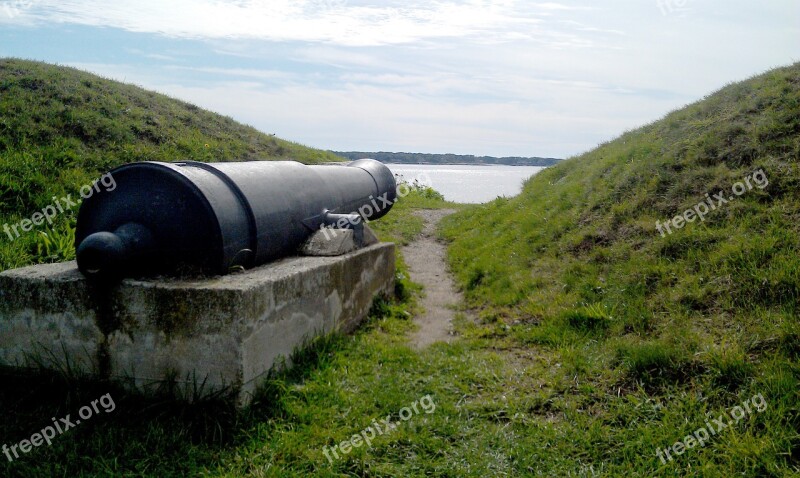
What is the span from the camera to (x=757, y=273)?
4.39 meters

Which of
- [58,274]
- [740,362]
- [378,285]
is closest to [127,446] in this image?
[58,274]

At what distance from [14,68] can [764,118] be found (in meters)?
13.2

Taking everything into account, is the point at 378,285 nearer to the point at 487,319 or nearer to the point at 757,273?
the point at 487,319

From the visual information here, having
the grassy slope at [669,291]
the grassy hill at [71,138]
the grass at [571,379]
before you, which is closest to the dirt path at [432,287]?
the grass at [571,379]

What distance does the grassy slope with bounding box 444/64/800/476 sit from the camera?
333 cm

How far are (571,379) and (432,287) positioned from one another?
3323mm

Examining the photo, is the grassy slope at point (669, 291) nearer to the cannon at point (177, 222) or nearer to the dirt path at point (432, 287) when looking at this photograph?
the dirt path at point (432, 287)

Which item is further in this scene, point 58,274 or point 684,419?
point 58,274

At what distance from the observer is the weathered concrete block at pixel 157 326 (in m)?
3.40

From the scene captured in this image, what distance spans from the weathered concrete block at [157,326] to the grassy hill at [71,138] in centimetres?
233

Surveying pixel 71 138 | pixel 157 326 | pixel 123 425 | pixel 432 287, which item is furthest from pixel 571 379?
pixel 71 138

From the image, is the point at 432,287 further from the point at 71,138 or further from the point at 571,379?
the point at 71,138

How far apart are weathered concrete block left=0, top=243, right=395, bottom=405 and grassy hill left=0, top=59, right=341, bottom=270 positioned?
2.33 metres

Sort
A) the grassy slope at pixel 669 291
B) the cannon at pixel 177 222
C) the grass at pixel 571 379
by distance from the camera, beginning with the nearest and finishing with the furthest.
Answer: the grass at pixel 571 379 < the grassy slope at pixel 669 291 < the cannon at pixel 177 222
